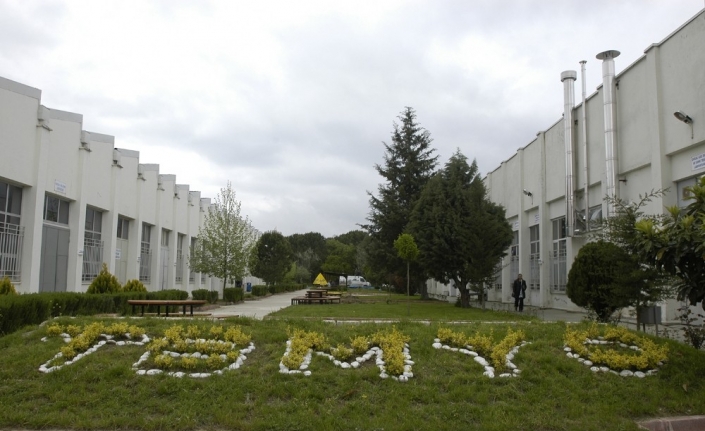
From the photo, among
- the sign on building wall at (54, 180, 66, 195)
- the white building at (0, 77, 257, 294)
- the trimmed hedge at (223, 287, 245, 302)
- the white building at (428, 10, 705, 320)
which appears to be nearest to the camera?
the white building at (428, 10, 705, 320)

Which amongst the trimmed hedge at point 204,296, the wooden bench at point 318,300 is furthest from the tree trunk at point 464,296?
the trimmed hedge at point 204,296

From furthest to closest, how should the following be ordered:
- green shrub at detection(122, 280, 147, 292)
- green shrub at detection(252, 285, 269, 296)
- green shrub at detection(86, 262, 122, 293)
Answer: green shrub at detection(252, 285, 269, 296) < green shrub at detection(122, 280, 147, 292) < green shrub at detection(86, 262, 122, 293)

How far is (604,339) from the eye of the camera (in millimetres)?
9266

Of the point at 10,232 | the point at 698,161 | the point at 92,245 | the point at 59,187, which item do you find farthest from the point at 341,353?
the point at 92,245

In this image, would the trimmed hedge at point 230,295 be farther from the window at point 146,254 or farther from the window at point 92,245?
the window at point 92,245

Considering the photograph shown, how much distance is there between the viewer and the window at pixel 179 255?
127 ft

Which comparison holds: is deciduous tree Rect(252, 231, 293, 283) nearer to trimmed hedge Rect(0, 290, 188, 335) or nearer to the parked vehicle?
the parked vehicle

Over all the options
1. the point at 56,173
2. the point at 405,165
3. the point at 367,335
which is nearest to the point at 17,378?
the point at 367,335

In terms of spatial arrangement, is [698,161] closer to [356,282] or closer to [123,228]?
[123,228]

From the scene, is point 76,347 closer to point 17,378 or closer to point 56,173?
point 17,378

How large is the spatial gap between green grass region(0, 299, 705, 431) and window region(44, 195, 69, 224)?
46.7 feet

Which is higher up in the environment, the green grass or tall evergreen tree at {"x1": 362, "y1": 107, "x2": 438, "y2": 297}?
tall evergreen tree at {"x1": 362, "y1": 107, "x2": 438, "y2": 297}

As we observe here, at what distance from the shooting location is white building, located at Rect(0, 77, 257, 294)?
18.8 metres

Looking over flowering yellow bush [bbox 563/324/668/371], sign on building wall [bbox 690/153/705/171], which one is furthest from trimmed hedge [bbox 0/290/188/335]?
sign on building wall [bbox 690/153/705/171]
